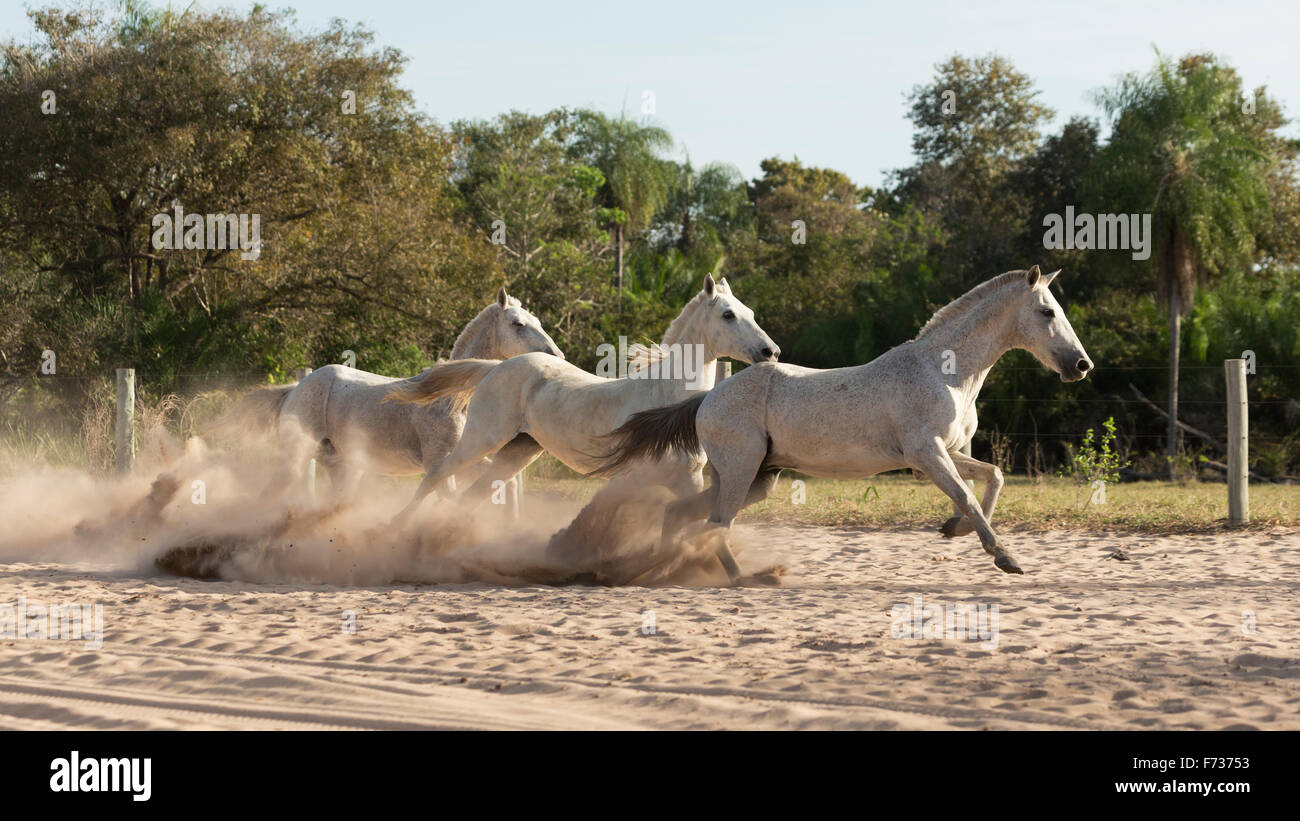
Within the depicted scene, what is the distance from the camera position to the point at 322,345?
20375 mm

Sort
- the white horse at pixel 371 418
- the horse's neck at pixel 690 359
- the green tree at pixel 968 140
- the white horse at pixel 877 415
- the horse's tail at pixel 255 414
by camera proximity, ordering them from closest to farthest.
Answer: the white horse at pixel 877 415 → the horse's neck at pixel 690 359 → the white horse at pixel 371 418 → the horse's tail at pixel 255 414 → the green tree at pixel 968 140

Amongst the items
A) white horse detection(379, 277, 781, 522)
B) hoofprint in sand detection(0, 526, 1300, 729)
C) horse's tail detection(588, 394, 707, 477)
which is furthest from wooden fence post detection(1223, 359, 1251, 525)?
horse's tail detection(588, 394, 707, 477)

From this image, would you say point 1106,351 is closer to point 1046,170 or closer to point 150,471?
point 1046,170

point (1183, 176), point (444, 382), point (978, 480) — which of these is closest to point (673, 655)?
point (978, 480)

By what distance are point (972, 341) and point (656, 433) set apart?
1957mm

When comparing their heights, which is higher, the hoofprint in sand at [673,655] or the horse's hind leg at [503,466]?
the horse's hind leg at [503,466]

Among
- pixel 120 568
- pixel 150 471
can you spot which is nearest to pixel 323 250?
pixel 150 471

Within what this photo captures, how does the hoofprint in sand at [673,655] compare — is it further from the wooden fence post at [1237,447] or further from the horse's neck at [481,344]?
the horse's neck at [481,344]

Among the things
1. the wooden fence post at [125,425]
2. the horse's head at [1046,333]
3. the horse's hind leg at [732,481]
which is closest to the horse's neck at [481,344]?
the horse's hind leg at [732,481]

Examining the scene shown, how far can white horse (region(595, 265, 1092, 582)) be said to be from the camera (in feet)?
23.4

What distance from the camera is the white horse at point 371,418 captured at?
955cm

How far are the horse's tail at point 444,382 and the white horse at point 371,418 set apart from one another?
175 millimetres

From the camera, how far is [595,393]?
8.20 m

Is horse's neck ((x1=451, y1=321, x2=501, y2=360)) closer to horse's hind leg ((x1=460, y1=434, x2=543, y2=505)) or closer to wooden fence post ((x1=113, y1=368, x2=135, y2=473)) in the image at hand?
horse's hind leg ((x1=460, y1=434, x2=543, y2=505))
